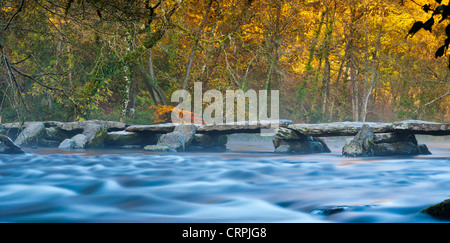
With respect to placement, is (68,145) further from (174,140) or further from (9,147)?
(174,140)

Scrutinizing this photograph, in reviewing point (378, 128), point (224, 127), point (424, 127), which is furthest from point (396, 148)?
point (224, 127)

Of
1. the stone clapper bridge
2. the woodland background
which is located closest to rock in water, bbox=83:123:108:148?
the stone clapper bridge

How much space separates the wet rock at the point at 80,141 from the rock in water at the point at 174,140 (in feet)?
8.15

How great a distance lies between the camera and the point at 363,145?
11977 millimetres

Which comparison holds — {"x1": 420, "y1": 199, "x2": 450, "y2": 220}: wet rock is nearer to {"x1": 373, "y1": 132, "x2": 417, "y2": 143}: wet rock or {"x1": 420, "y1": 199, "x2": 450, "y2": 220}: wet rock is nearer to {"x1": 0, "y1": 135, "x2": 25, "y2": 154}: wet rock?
{"x1": 373, "y1": 132, "x2": 417, "y2": 143}: wet rock

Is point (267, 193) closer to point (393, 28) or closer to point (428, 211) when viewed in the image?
point (428, 211)

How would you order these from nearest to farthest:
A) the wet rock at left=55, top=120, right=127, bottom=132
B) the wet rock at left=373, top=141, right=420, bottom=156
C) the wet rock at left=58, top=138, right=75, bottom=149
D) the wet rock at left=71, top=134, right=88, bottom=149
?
1. the wet rock at left=373, top=141, right=420, bottom=156
2. the wet rock at left=58, top=138, right=75, bottom=149
3. the wet rock at left=71, top=134, right=88, bottom=149
4. the wet rock at left=55, top=120, right=127, bottom=132

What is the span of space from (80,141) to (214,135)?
4.64 metres

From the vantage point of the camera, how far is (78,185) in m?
6.18

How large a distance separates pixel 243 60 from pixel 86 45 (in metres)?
7.14

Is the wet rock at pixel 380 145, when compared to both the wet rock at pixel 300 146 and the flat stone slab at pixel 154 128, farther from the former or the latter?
the flat stone slab at pixel 154 128

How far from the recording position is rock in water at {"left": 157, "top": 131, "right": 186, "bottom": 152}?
13000mm

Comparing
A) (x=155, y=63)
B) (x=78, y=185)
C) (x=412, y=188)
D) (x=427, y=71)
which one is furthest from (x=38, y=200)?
(x=427, y=71)

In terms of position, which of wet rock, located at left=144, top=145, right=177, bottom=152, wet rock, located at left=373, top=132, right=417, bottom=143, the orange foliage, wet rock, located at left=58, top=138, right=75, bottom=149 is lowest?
wet rock, located at left=144, top=145, right=177, bottom=152
